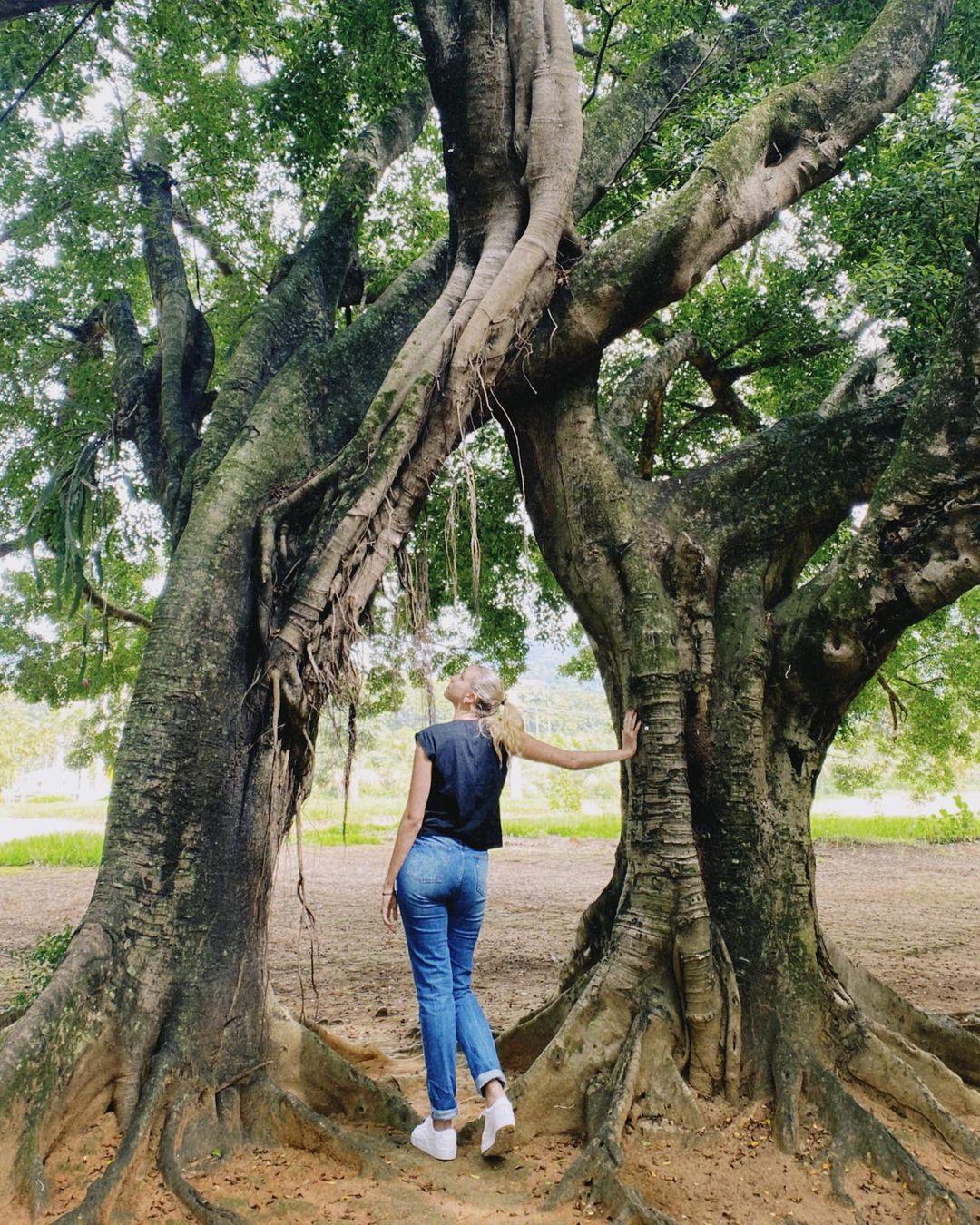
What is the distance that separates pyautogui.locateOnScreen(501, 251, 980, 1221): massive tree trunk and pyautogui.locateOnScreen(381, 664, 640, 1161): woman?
41 centimetres

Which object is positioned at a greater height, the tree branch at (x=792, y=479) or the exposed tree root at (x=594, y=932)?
the tree branch at (x=792, y=479)

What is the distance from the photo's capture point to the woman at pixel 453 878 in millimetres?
3346

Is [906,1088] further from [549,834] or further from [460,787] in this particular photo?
[549,834]

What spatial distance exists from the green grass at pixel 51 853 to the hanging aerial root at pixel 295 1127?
45.6 ft

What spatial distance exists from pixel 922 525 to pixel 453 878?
275cm

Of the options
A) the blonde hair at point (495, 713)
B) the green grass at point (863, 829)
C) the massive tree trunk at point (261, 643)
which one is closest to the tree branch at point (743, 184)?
the massive tree trunk at point (261, 643)

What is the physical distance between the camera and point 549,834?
72.6 feet

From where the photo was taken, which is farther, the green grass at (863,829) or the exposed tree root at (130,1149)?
the green grass at (863,829)

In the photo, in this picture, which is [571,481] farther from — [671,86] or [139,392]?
[671,86]

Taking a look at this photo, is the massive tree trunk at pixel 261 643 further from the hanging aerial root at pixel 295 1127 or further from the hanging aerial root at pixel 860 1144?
the hanging aerial root at pixel 860 1144

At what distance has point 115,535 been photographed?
855 centimetres

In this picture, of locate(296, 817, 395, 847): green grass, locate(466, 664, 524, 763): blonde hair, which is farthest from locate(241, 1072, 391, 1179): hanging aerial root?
locate(296, 817, 395, 847): green grass

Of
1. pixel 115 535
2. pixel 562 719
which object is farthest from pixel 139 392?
pixel 562 719

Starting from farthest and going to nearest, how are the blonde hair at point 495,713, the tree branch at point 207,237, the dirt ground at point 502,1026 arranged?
the tree branch at point 207,237 → the blonde hair at point 495,713 → the dirt ground at point 502,1026
